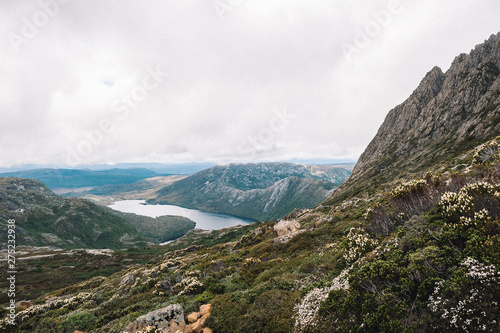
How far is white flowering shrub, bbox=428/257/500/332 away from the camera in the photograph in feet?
16.6

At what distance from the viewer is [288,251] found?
25.6m

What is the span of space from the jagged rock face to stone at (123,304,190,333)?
127m

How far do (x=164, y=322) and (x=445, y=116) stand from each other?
19750 cm

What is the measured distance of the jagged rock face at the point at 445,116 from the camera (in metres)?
104

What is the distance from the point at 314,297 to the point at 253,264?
45.5 feet

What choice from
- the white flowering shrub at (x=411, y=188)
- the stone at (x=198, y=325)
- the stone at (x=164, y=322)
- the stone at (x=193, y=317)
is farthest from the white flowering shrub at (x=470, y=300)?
the stone at (x=164, y=322)

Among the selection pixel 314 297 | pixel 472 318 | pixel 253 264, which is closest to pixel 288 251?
pixel 253 264

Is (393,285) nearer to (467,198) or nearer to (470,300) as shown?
(470,300)

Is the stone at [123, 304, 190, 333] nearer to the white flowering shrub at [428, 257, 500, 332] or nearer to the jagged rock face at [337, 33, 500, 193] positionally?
the white flowering shrub at [428, 257, 500, 332]

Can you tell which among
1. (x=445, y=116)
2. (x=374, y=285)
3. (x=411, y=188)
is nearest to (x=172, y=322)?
(x=374, y=285)

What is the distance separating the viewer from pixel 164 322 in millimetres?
11469

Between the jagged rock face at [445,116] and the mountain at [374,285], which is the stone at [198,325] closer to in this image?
the mountain at [374,285]

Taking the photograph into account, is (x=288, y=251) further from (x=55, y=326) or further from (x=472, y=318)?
(x=55, y=326)

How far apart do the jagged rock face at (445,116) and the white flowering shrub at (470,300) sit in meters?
123
